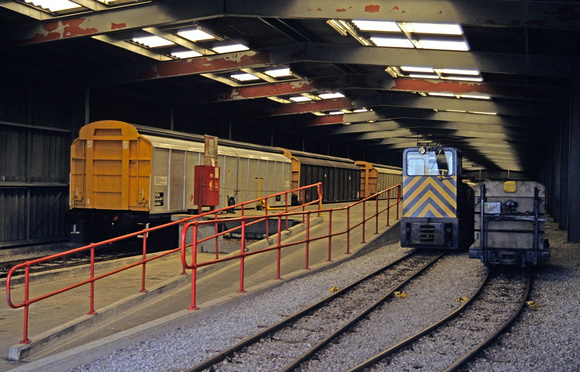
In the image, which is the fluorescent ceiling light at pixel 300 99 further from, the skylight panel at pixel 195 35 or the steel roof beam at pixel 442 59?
the skylight panel at pixel 195 35

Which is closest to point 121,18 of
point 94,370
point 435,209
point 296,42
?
point 296,42

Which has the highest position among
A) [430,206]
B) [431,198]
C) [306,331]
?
[431,198]

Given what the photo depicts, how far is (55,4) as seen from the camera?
13234 millimetres

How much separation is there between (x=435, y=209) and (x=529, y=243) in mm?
2991

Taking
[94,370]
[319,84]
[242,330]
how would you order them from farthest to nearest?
1. [319,84]
2. [242,330]
3. [94,370]

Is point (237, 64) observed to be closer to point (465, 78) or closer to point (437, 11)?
point (437, 11)

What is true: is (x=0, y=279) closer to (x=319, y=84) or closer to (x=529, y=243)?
(x=529, y=243)

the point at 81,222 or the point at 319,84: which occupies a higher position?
the point at 319,84

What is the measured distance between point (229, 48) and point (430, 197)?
23.0 feet

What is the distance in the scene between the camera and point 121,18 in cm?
1303

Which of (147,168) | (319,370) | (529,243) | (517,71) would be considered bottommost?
(319,370)

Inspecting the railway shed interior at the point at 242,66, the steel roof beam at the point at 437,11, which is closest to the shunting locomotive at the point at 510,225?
the railway shed interior at the point at 242,66

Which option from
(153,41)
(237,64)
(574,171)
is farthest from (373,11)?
(574,171)

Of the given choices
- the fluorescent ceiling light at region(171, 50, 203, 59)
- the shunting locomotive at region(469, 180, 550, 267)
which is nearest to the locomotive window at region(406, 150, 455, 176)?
the shunting locomotive at region(469, 180, 550, 267)
